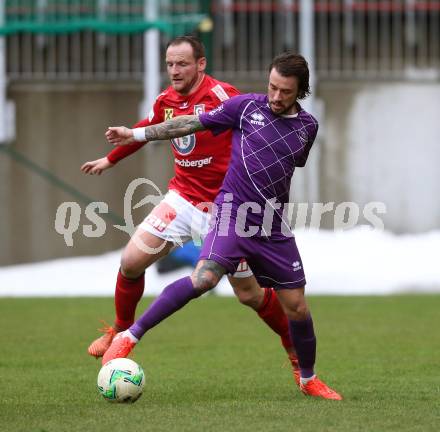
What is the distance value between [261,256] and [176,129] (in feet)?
2.77

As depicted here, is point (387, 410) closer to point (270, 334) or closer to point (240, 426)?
point (240, 426)

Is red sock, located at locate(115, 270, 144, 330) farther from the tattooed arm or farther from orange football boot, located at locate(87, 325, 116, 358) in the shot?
the tattooed arm

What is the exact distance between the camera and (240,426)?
18.3 ft

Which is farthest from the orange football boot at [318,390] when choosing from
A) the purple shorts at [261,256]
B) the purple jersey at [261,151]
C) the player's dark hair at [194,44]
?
the player's dark hair at [194,44]

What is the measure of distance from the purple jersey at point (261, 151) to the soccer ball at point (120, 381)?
0.99m

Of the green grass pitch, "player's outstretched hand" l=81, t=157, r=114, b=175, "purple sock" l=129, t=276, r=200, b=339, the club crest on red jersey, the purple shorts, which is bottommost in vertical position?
the green grass pitch

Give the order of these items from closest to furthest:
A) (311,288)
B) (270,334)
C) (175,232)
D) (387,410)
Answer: (387,410) < (175,232) < (270,334) < (311,288)

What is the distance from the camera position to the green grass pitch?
229 inches

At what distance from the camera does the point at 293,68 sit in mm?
6371

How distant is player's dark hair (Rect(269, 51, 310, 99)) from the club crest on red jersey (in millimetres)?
1057

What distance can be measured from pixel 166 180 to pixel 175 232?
8.71 metres

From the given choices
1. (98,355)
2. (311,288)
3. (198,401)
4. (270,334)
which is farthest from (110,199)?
(198,401)

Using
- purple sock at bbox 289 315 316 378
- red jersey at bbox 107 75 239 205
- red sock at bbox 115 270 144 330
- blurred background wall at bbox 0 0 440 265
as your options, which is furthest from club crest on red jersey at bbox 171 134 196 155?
blurred background wall at bbox 0 0 440 265

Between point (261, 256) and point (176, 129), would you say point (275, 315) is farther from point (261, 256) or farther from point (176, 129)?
point (176, 129)
